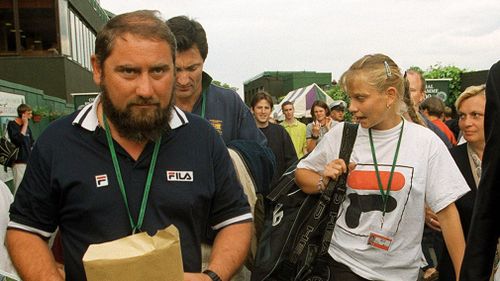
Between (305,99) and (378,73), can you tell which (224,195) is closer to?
(378,73)

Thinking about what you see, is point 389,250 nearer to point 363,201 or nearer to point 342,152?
point 363,201

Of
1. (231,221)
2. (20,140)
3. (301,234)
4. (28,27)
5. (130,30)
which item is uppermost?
(28,27)

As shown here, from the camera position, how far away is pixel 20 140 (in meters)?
10.7

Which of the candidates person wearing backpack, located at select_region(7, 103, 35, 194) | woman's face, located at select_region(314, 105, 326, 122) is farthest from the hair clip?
person wearing backpack, located at select_region(7, 103, 35, 194)

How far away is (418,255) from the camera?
2.96 meters

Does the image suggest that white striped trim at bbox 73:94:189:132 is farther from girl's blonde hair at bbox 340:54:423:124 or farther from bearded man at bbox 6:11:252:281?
girl's blonde hair at bbox 340:54:423:124

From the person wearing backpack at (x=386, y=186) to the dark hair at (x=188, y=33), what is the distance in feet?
2.81

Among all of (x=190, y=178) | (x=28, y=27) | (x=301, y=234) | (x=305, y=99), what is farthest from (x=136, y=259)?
(x=28, y=27)

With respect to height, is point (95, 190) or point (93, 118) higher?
point (93, 118)

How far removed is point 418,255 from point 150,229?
162cm

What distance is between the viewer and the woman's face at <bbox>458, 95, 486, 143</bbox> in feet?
12.4

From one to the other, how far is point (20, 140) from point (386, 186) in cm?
952

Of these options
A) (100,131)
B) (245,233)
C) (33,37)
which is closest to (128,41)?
(100,131)

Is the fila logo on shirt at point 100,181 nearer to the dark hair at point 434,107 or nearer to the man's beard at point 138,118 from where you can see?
the man's beard at point 138,118
